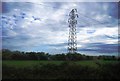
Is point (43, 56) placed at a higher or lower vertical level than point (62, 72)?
higher

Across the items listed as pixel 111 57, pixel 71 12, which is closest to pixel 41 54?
pixel 71 12

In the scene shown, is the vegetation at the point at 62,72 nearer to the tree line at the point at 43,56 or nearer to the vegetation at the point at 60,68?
the vegetation at the point at 60,68

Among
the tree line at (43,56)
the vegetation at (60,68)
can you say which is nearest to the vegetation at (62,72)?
the vegetation at (60,68)

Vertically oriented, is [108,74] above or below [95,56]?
below

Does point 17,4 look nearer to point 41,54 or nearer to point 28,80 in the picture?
point 41,54

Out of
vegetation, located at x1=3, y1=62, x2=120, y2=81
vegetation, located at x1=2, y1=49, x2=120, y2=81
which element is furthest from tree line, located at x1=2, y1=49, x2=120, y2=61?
vegetation, located at x1=3, y1=62, x2=120, y2=81

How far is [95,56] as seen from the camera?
5.17 m

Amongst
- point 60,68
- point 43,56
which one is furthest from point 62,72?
point 43,56

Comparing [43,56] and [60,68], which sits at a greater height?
[43,56]

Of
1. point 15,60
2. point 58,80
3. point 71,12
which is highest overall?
point 71,12

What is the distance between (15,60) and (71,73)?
1406mm

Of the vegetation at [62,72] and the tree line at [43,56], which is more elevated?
the tree line at [43,56]

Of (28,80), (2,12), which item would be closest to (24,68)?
(28,80)

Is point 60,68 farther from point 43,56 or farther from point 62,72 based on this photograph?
point 43,56
